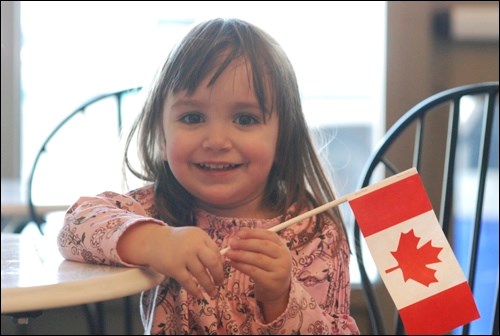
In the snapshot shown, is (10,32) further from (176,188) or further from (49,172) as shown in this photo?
(176,188)

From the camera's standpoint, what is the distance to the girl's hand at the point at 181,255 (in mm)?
864

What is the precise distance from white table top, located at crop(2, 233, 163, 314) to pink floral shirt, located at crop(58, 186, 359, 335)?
0.52 feet

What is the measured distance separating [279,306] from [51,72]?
51.1 inches

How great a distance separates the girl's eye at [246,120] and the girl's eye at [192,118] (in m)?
0.05

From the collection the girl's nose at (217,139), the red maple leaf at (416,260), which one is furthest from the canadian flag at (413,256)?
the girl's nose at (217,139)

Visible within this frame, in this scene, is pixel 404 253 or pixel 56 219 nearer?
pixel 404 253

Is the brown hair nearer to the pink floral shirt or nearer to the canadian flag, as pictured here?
the pink floral shirt

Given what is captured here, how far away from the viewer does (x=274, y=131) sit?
1233 millimetres

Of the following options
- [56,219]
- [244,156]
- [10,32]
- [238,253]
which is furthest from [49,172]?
[238,253]

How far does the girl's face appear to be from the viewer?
3.77ft

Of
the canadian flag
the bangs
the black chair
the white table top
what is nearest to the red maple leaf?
the canadian flag

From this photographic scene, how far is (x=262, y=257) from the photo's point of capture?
935 millimetres

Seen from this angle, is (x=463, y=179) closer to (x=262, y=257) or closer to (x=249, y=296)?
(x=249, y=296)

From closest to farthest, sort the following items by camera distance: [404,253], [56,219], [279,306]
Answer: [404,253] → [279,306] → [56,219]
